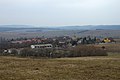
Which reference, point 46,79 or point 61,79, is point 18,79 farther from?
point 61,79

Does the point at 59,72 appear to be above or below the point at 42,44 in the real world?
above

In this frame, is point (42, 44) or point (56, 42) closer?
point (42, 44)

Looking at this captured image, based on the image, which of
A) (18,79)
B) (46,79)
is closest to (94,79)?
(46,79)

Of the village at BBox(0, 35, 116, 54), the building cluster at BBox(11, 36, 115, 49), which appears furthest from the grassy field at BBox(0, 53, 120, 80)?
the building cluster at BBox(11, 36, 115, 49)

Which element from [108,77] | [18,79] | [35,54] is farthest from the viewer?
[35,54]

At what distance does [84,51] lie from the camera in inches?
1742

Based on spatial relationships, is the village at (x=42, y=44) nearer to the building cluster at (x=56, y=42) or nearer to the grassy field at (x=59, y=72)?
the building cluster at (x=56, y=42)

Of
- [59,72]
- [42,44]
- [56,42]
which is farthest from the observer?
[56,42]

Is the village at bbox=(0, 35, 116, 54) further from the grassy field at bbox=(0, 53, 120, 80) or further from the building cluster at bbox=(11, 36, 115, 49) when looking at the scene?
the grassy field at bbox=(0, 53, 120, 80)

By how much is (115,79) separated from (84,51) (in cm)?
3109

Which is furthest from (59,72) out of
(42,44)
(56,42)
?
(56,42)

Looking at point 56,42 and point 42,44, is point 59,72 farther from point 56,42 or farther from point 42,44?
point 56,42

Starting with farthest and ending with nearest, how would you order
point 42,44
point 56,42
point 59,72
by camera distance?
point 56,42
point 42,44
point 59,72

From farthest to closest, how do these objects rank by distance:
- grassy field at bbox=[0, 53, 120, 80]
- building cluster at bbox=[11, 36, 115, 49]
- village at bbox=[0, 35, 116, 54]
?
building cluster at bbox=[11, 36, 115, 49] < village at bbox=[0, 35, 116, 54] < grassy field at bbox=[0, 53, 120, 80]
